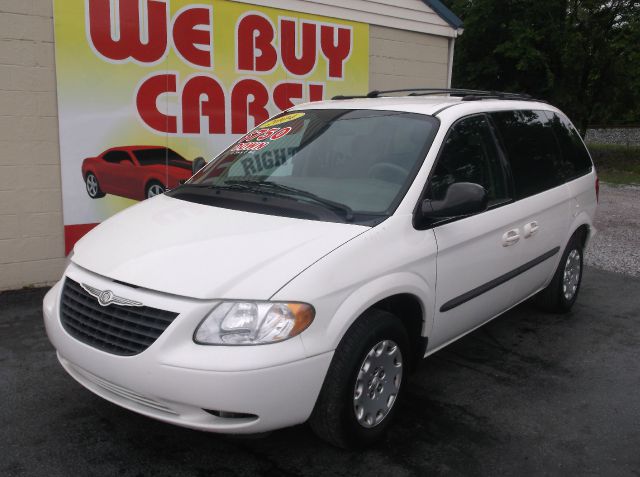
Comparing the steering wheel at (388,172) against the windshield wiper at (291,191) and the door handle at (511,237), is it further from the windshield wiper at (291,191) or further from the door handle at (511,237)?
the door handle at (511,237)

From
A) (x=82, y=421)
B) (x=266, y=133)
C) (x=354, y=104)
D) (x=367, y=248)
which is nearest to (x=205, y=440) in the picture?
(x=82, y=421)

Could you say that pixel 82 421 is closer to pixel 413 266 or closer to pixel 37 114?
pixel 413 266

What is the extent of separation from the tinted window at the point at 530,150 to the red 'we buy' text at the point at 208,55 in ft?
11.2

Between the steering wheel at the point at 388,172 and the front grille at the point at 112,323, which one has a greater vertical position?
the steering wheel at the point at 388,172

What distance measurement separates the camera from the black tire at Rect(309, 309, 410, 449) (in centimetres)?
293

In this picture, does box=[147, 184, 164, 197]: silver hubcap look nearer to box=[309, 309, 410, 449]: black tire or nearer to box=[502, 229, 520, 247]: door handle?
box=[502, 229, 520, 247]: door handle

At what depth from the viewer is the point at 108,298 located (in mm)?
2918

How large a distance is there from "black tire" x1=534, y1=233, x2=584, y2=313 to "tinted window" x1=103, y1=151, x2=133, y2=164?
13.7 feet

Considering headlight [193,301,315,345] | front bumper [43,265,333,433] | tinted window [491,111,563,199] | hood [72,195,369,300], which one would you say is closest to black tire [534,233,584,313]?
tinted window [491,111,563,199]

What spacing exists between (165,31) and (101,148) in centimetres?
137

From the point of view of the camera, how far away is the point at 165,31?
6.55 meters

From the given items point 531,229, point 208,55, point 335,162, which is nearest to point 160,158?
point 208,55

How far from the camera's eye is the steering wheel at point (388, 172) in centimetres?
357

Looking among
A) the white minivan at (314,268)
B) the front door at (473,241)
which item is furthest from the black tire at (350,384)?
the front door at (473,241)
